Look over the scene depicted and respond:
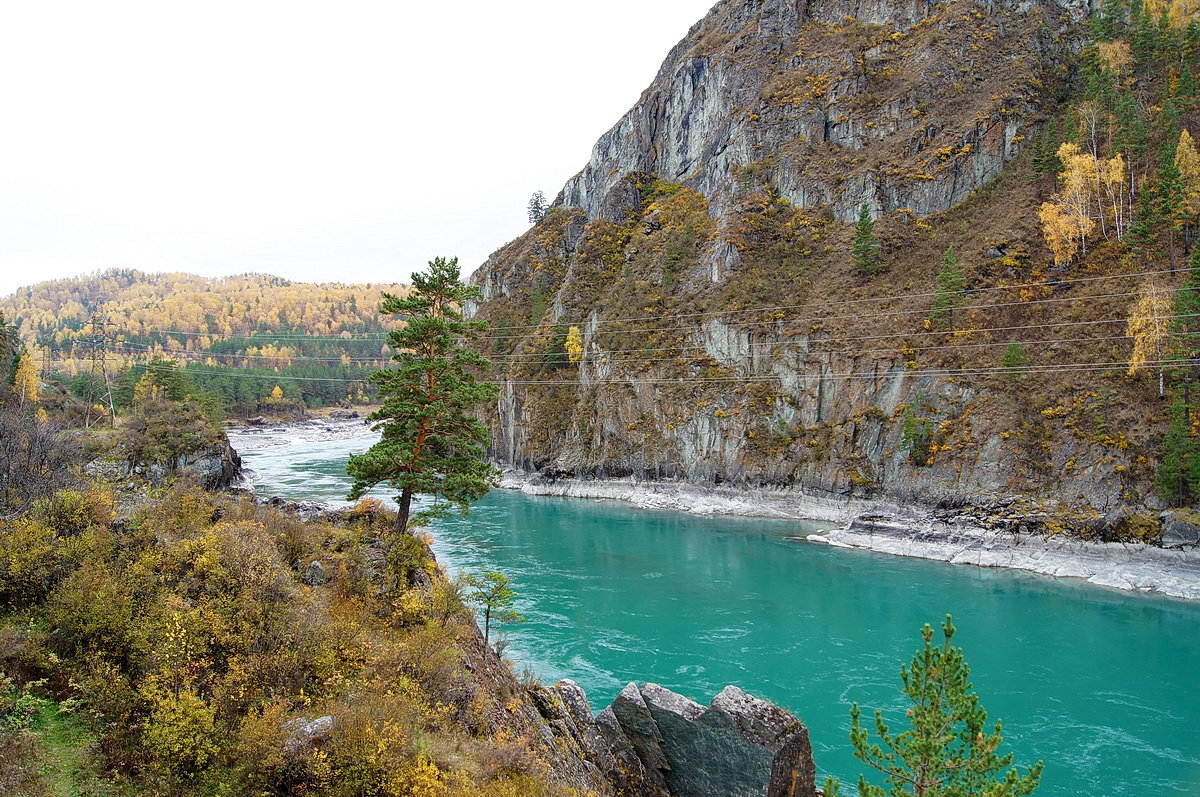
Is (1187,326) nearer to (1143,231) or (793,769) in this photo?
(1143,231)

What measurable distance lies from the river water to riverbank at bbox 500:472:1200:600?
121 cm

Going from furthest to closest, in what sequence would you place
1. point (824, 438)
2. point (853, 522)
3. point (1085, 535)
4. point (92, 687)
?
point (824, 438) → point (853, 522) → point (1085, 535) → point (92, 687)

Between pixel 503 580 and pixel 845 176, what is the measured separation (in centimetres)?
6392

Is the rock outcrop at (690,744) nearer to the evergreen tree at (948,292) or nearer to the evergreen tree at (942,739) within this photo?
the evergreen tree at (942,739)

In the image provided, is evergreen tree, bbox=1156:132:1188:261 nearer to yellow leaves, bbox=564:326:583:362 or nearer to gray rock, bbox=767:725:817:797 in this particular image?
gray rock, bbox=767:725:817:797

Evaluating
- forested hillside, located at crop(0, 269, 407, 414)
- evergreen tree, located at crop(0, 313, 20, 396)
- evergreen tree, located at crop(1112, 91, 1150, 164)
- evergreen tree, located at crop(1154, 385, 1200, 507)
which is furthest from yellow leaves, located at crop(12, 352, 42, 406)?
evergreen tree, located at crop(1112, 91, 1150, 164)

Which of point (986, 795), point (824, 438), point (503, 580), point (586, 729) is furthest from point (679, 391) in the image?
point (986, 795)

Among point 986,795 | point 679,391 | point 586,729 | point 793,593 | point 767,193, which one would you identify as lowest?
point 793,593

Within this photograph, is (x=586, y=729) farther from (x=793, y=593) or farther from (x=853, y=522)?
(x=853, y=522)

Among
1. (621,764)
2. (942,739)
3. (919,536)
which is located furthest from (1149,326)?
(621,764)

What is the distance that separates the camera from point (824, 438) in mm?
49438

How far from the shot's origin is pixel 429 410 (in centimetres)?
1827

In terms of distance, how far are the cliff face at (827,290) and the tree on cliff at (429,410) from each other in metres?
36.6

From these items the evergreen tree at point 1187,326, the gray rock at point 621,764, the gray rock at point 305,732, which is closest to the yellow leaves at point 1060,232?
the evergreen tree at point 1187,326
